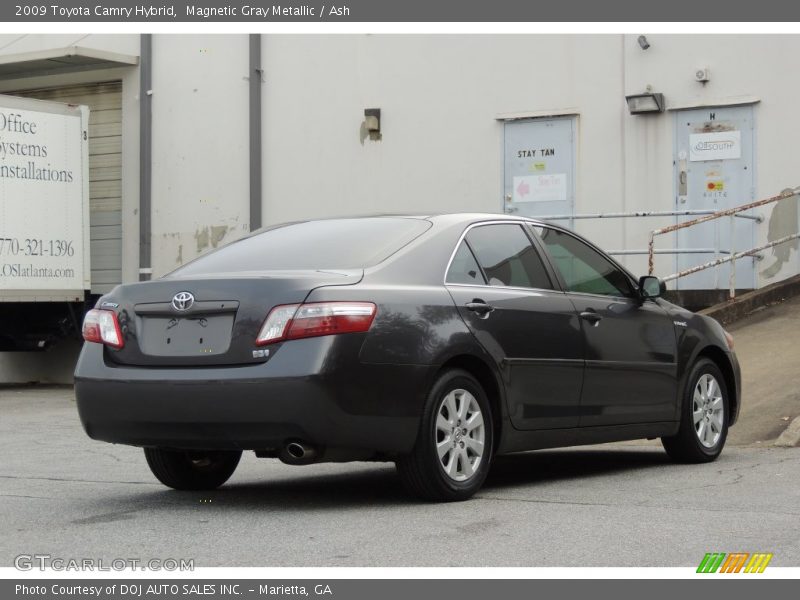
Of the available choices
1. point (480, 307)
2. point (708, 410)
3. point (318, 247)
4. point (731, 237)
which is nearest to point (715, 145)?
point (731, 237)

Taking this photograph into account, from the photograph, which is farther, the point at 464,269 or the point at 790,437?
the point at 790,437

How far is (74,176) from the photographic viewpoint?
63.8ft

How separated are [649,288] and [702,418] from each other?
1007 millimetres

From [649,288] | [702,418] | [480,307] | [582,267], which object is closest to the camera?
[480,307]

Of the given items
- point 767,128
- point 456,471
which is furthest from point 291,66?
point 456,471

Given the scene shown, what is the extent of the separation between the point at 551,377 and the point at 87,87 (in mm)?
16467

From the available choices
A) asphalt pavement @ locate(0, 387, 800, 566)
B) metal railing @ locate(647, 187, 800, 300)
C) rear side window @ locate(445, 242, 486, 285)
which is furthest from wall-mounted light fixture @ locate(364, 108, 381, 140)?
rear side window @ locate(445, 242, 486, 285)

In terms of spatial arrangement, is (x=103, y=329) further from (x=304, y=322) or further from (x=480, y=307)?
(x=480, y=307)

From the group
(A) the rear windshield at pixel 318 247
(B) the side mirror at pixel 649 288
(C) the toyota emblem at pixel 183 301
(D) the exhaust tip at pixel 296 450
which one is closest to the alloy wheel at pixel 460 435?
(D) the exhaust tip at pixel 296 450

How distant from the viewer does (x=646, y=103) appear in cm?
1781

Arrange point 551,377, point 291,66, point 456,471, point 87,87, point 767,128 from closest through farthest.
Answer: point 456,471
point 551,377
point 767,128
point 291,66
point 87,87

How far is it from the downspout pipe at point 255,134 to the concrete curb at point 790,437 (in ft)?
40.3

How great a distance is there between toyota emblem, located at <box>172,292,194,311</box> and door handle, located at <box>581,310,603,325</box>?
2.42 meters
